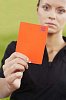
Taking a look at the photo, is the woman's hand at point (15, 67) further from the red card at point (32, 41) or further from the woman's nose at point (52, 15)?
the woman's nose at point (52, 15)

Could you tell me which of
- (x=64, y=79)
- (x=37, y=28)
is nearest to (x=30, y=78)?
(x=64, y=79)

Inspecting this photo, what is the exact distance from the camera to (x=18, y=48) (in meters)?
1.62

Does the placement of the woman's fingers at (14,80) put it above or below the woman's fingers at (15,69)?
below

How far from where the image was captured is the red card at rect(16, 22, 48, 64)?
161 centimetres

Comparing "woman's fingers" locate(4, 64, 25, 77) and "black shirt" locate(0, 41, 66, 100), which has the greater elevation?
"woman's fingers" locate(4, 64, 25, 77)

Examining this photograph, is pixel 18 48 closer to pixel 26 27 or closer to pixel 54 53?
pixel 26 27

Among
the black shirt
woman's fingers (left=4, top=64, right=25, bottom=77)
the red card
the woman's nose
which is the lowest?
the black shirt

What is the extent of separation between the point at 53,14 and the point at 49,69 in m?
0.27

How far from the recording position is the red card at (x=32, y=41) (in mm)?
1614

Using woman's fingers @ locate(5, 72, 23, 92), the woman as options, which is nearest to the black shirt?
the woman

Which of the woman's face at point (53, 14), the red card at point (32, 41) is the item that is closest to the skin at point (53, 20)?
the woman's face at point (53, 14)

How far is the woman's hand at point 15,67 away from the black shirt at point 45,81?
0.15 metres

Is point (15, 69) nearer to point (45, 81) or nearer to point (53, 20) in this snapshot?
point (45, 81)

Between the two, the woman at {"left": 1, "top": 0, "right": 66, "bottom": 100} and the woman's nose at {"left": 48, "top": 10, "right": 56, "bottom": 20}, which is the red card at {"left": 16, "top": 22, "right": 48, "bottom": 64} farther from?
the woman's nose at {"left": 48, "top": 10, "right": 56, "bottom": 20}
